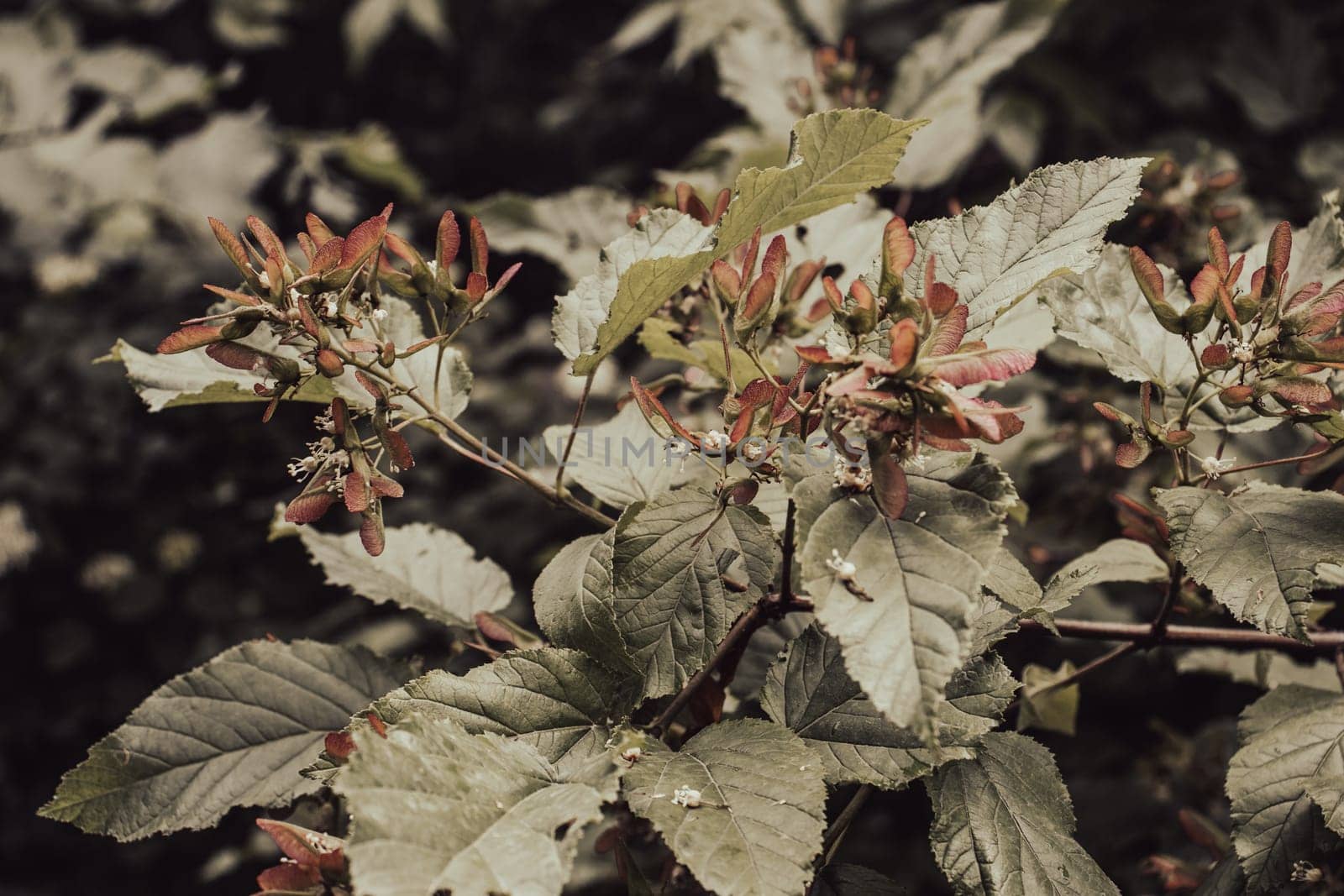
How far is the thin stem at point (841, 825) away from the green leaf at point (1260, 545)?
0.34 meters

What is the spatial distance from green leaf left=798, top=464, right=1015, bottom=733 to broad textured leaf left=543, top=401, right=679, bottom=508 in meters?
0.29

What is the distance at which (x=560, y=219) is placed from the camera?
1498 mm

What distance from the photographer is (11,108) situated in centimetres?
233

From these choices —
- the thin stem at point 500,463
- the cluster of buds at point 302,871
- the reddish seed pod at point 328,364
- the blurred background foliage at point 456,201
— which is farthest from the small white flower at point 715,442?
the blurred background foliage at point 456,201

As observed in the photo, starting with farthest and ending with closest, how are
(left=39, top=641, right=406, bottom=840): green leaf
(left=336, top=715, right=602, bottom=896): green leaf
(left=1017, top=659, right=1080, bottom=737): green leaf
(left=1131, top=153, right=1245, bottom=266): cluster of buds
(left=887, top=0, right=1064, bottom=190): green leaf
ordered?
1. (left=887, top=0, right=1064, bottom=190): green leaf
2. (left=1131, top=153, right=1245, bottom=266): cluster of buds
3. (left=1017, top=659, right=1080, bottom=737): green leaf
4. (left=39, top=641, right=406, bottom=840): green leaf
5. (left=336, top=715, right=602, bottom=896): green leaf

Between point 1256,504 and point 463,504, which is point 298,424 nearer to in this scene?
point 463,504

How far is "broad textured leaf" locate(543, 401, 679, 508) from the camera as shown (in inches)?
37.6

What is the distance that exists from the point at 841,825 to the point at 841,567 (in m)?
0.35

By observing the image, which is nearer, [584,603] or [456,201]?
[584,603]

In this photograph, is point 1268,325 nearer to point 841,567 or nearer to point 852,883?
point 841,567

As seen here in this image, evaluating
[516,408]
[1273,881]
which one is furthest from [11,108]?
[1273,881]

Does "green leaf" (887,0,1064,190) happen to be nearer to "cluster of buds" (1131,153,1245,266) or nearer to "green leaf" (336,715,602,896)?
"cluster of buds" (1131,153,1245,266)

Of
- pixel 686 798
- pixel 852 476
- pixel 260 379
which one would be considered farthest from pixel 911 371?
pixel 260 379

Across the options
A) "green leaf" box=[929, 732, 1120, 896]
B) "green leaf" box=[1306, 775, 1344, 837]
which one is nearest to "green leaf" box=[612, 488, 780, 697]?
"green leaf" box=[929, 732, 1120, 896]
